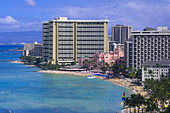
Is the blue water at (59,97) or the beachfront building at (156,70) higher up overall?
the beachfront building at (156,70)

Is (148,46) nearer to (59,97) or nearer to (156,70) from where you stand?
(156,70)

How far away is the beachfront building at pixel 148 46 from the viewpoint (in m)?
187

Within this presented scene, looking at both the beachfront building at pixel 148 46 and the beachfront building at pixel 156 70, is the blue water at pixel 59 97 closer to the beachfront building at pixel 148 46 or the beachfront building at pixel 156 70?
the beachfront building at pixel 156 70

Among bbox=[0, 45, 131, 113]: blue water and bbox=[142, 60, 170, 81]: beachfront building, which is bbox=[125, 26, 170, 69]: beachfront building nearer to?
bbox=[0, 45, 131, 113]: blue water

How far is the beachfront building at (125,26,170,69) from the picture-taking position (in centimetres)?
18700

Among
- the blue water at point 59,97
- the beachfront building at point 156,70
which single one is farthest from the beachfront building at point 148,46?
the beachfront building at point 156,70

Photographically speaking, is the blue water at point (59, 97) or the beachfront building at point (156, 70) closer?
the blue water at point (59, 97)

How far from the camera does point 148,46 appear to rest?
187500 mm

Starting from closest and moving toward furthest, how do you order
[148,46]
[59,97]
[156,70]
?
[59,97], [156,70], [148,46]

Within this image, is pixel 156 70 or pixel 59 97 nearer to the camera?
pixel 59 97

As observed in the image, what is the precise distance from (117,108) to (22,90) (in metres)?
53.0

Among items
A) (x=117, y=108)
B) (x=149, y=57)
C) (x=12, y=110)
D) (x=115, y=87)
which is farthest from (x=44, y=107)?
(x=149, y=57)

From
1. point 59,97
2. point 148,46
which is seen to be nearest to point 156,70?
point 148,46

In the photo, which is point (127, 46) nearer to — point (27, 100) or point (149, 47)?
point (149, 47)
